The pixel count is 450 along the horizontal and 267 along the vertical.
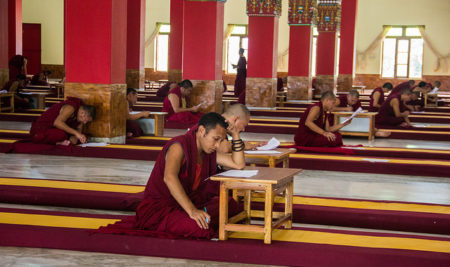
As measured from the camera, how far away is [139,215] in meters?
3.91

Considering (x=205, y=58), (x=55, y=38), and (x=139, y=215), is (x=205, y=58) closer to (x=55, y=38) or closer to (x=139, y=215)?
(x=139, y=215)

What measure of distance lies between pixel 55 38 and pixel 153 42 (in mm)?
4202

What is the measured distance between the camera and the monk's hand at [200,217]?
3.74 meters

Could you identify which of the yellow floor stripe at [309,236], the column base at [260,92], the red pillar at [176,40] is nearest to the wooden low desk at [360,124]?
the column base at [260,92]

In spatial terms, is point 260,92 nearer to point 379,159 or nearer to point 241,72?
point 241,72

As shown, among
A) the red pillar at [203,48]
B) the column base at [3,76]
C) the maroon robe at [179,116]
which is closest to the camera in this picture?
the maroon robe at [179,116]

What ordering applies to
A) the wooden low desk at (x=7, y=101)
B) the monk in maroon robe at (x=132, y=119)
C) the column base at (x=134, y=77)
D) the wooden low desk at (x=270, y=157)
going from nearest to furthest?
the wooden low desk at (x=270, y=157)
the monk in maroon robe at (x=132, y=119)
the wooden low desk at (x=7, y=101)
the column base at (x=134, y=77)

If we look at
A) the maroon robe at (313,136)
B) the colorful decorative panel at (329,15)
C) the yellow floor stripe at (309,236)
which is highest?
the colorful decorative panel at (329,15)

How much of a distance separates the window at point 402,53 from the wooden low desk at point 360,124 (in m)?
16.5

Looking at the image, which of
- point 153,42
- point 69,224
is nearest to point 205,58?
point 69,224

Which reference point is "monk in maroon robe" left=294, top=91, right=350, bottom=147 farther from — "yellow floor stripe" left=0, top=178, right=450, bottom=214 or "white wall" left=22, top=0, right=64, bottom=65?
"white wall" left=22, top=0, right=64, bottom=65

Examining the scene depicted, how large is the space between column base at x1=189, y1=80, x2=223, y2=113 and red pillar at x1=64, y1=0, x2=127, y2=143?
Answer: 11.3 feet

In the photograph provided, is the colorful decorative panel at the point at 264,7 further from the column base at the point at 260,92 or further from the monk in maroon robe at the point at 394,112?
the monk in maroon robe at the point at 394,112

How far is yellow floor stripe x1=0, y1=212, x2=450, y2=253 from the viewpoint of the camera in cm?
381
